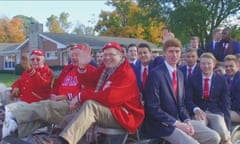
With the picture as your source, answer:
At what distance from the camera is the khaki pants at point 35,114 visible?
16.8 ft

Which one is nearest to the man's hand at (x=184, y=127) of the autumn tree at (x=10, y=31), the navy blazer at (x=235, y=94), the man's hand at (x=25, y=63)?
the navy blazer at (x=235, y=94)

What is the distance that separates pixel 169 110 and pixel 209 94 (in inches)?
46.0

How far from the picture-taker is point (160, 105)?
538 centimetres

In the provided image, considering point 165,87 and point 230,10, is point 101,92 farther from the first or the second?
point 230,10

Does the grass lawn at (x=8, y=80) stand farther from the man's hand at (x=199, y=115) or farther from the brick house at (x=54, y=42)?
the man's hand at (x=199, y=115)

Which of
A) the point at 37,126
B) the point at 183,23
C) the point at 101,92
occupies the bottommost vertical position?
the point at 37,126

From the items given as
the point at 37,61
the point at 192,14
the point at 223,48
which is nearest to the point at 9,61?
the point at 192,14

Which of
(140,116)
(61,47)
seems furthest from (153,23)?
(140,116)

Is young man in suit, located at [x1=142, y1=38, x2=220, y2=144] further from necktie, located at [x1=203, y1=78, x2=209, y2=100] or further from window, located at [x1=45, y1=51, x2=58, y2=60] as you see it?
window, located at [x1=45, y1=51, x2=58, y2=60]

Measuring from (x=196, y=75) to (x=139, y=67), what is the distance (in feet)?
4.58

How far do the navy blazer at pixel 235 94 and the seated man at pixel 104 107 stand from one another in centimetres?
238

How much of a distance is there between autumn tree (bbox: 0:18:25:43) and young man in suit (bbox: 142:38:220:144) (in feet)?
246

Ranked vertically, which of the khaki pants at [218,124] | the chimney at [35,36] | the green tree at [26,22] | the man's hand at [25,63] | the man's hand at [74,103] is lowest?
the khaki pants at [218,124]

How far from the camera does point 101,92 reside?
494 cm
